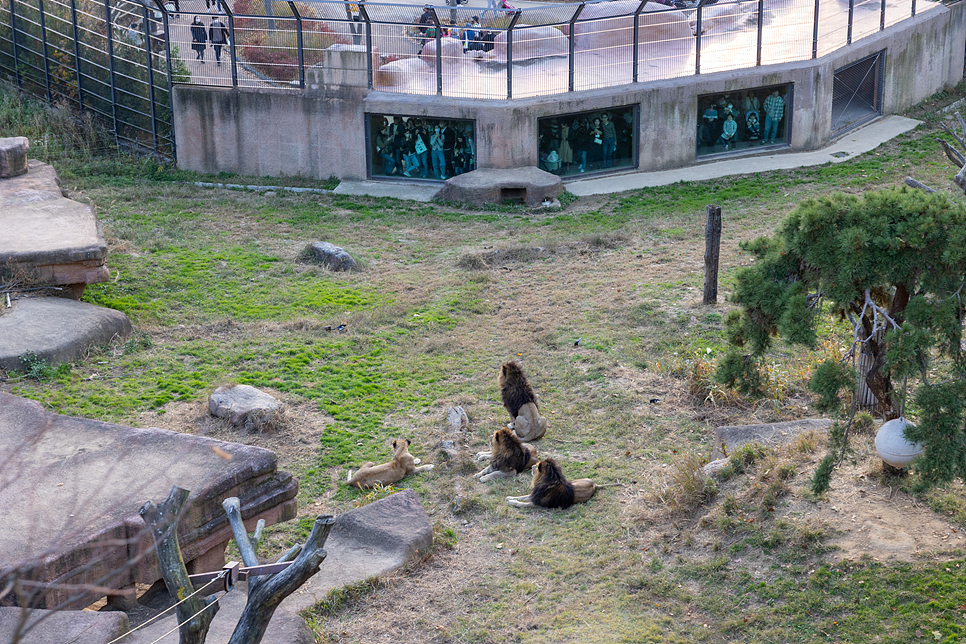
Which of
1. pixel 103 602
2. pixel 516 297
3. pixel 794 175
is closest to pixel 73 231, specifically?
pixel 516 297

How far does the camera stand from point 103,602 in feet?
25.0

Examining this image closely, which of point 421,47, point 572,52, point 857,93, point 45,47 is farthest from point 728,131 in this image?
point 45,47

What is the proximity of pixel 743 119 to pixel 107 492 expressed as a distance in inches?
643

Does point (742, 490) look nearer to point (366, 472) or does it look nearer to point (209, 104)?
point (366, 472)

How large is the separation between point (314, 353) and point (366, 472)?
336cm

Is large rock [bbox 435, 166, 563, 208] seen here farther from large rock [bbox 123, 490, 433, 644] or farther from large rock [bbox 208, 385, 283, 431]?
large rock [bbox 123, 490, 433, 644]

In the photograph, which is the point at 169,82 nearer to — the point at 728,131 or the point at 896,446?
the point at 728,131

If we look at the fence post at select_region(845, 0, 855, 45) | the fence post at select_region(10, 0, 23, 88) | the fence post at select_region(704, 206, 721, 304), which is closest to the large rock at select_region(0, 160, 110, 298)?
the fence post at select_region(704, 206, 721, 304)

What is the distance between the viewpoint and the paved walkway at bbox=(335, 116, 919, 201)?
1930cm

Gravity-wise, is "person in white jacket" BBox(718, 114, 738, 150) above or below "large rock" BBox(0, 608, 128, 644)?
above

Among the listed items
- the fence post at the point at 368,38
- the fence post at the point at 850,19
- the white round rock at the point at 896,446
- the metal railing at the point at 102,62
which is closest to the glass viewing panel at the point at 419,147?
the fence post at the point at 368,38

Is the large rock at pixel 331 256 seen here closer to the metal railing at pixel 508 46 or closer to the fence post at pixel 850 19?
the metal railing at pixel 508 46

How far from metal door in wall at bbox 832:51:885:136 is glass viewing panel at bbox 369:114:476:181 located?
27.6 feet

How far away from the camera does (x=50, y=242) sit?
13453 millimetres
